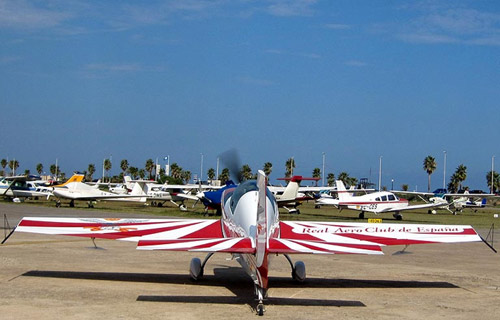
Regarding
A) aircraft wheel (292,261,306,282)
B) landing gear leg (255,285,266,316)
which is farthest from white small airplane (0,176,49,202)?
landing gear leg (255,285,266,316)

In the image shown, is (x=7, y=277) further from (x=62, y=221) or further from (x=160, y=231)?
(x=160, y=231)

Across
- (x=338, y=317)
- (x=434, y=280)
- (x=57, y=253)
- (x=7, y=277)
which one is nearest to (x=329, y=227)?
(x=434, y=280)

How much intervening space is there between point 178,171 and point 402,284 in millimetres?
146840

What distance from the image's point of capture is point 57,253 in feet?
53.6

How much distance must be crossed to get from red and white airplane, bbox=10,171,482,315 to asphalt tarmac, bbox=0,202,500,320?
26.8 inches

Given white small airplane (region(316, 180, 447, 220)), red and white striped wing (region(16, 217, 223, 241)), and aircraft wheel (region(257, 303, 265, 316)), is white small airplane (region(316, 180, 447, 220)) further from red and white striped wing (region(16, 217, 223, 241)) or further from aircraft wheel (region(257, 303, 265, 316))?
aircraft wheel (region(257, 303, 265, 316))

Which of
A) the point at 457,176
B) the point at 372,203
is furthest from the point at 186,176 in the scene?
the point at 372,203

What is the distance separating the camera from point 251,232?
1016cm

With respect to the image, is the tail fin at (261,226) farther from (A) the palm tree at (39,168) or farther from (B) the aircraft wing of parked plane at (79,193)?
(A) the palm tree at (39,168)

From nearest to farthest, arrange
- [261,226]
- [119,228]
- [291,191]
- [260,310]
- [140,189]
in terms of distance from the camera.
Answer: [260,310]
[261,226]
[119,228]
[291,191]
[140,189]

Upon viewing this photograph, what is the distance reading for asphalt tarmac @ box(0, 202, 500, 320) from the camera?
9.16 metres

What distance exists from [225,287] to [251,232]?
2.00m

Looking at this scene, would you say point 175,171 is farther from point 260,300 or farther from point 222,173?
point 260,300

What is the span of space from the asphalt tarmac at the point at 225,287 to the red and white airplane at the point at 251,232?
68 cm
